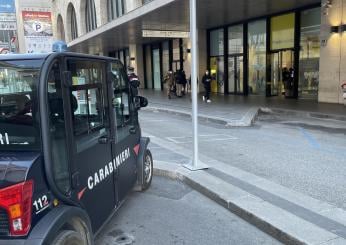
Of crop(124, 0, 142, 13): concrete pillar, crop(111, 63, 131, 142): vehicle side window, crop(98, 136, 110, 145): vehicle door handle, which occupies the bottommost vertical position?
crop(98, 136, 110, 145): vehicle door handle

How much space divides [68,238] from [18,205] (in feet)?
1.77

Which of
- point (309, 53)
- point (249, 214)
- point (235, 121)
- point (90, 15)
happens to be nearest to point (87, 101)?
point (249, 214)

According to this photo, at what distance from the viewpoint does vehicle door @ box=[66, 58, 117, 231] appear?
3.22 meters

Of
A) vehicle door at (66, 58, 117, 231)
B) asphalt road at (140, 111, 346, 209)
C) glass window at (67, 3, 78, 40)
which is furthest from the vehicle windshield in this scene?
glass window at (67, 3, 78, 40)

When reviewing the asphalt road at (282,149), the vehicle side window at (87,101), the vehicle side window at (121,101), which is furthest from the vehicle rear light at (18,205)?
the asphalt road at (282,149)

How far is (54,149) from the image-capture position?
9.42 ft

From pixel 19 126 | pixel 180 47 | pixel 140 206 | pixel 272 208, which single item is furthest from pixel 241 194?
pixel 180 47

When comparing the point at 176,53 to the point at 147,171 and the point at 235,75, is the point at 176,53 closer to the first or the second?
the point at 235,75

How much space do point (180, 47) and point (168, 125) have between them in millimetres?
14931

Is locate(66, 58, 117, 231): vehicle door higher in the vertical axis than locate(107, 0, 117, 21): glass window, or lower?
lower

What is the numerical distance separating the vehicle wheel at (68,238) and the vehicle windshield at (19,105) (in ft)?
2.28

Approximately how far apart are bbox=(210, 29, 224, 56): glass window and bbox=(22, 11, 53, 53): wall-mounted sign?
1184 centimetres

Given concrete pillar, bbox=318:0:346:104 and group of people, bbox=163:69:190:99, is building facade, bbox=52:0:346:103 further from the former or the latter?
group of people, bbox=163:69:190:99

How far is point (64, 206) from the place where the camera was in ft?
9.58
